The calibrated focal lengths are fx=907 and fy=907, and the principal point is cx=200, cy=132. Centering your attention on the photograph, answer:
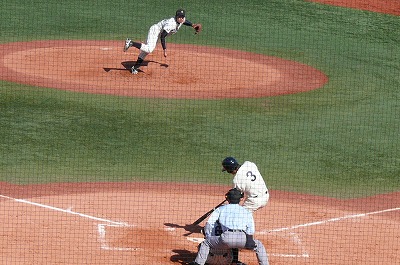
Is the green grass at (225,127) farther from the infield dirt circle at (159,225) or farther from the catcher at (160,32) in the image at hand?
the catcher at (160,32)

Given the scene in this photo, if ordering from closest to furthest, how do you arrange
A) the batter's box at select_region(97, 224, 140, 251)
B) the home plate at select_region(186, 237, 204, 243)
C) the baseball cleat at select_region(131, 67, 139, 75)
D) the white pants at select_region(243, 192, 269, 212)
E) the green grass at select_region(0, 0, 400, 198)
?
1. the batter's box at select_region(97, 224, 140, 251)
2. the white pants at select_region(243, 192, 269, 212)
3. the home plate at select_region(186, 237, 204, 243)
4. the green grass at select_region(0, 0, 400, 198)
5. the baseball cleat at select_region(131, 67, 139, 75)

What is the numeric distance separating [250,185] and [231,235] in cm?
173

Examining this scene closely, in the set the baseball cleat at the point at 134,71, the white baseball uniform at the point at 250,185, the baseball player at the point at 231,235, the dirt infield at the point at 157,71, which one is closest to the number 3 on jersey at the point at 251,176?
the white baseball uniform at the point at 250,185

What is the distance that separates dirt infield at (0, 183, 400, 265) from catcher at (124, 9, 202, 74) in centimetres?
720

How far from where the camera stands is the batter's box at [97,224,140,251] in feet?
46.5

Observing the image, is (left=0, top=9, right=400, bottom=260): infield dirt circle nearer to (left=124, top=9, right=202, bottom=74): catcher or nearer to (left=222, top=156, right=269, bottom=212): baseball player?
(left=222, top=156, right=269, bottom=212): baseball player

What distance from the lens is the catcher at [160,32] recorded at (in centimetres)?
2402

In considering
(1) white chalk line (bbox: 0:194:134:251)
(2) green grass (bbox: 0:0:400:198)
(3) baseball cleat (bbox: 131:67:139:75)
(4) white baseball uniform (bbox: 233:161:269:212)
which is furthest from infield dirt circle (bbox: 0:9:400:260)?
(3) baseball cleat (bbox: 131:67:139:75)

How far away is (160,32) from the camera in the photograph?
24516 millimetres

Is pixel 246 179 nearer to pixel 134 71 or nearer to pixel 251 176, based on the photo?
pixel 251 176

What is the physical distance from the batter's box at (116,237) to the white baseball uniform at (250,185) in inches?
74.8

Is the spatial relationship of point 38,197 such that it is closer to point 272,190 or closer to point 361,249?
point 272,190

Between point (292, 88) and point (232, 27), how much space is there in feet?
24.6

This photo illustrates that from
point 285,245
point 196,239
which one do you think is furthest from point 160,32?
point 285,245
